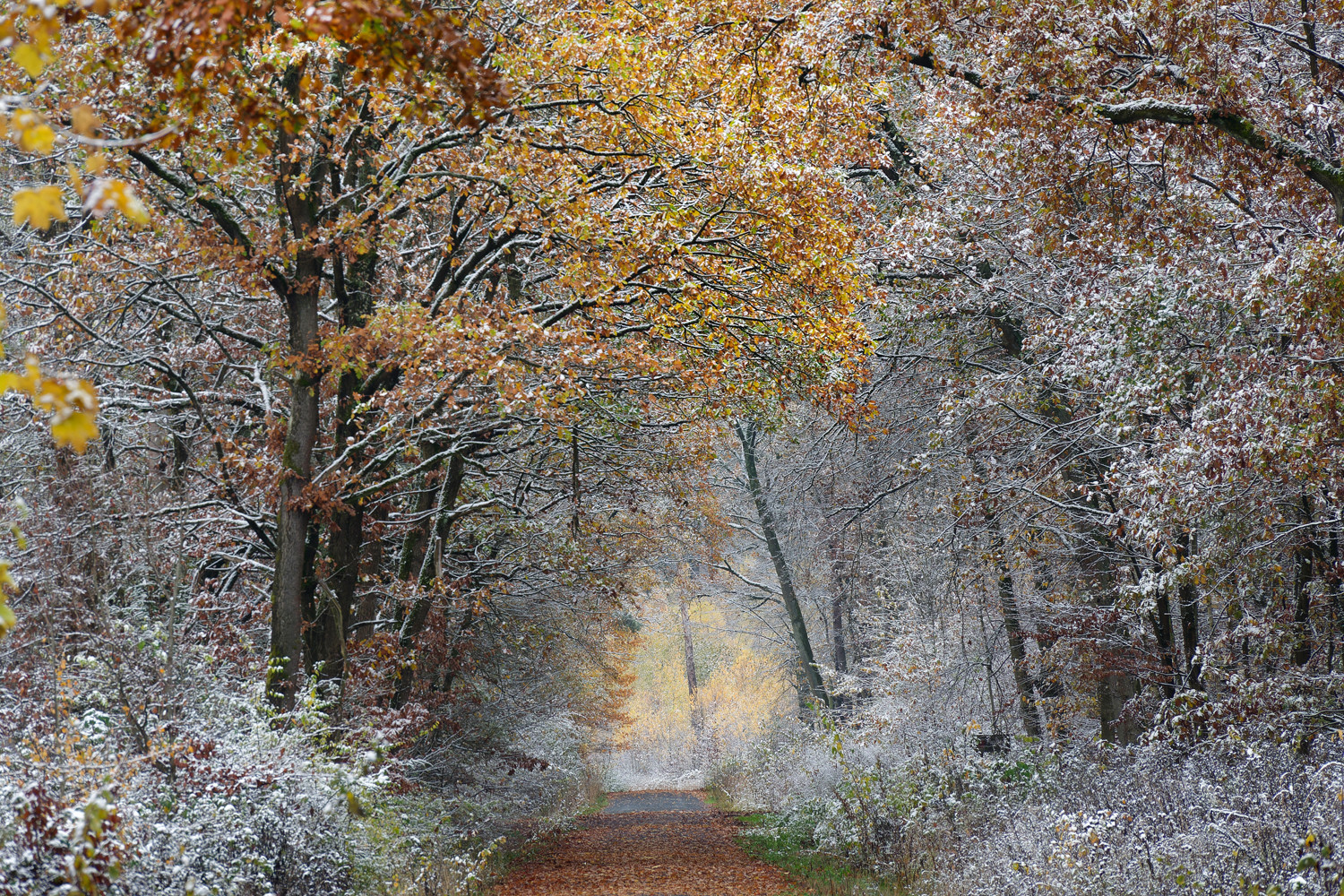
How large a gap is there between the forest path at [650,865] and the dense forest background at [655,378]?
1.25m

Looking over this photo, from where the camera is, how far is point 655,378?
37.9 ft

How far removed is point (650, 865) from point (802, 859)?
252 centimetres

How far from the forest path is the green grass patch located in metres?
0.24

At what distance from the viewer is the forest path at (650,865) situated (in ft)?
40.6

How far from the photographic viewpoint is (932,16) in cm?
764

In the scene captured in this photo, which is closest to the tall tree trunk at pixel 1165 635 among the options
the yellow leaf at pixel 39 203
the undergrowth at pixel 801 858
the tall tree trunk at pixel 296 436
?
the undergrowth at pixel 801 858

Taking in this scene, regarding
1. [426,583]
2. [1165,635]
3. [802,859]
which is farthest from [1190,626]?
[426,583]

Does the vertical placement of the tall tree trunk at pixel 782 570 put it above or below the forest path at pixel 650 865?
above

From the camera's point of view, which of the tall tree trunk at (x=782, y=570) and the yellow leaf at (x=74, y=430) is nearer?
the yellow leaf at (x=74, y=430)

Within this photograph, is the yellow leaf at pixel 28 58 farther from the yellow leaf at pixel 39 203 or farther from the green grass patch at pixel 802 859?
the green grass patch at pixel 802 859

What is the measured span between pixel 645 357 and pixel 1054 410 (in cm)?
663

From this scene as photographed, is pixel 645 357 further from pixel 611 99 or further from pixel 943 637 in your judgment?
pixel 943 637

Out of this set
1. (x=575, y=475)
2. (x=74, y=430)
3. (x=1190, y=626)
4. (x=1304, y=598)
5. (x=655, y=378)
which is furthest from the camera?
(x=575, y=475)

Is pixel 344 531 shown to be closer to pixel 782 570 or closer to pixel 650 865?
pixel 650 865
